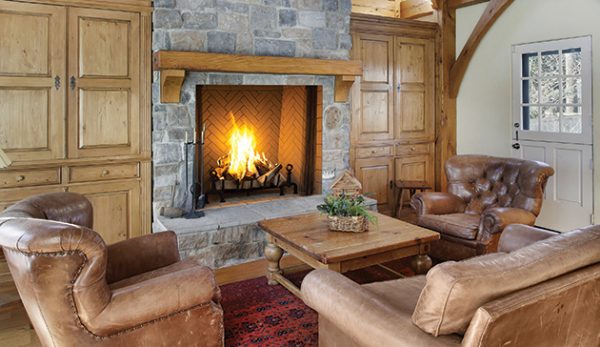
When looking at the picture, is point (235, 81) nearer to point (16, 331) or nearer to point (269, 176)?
point (269, 176)

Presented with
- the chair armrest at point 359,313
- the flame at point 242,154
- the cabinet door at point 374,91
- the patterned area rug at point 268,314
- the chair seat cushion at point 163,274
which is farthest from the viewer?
the cabinet door at point 374,91

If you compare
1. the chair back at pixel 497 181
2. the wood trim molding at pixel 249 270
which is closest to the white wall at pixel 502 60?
the chair back at pixel 497 181

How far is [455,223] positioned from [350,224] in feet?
3.61

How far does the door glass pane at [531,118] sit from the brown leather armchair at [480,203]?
1.43 meters

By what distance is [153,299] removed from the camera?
207 centimetres

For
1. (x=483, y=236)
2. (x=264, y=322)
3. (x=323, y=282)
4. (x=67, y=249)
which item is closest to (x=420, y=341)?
(x=323, y=282)

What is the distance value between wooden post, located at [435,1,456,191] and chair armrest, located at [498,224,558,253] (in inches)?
131

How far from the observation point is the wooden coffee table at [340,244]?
2846 mm

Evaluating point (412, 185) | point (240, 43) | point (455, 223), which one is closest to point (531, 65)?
point (412, 185)

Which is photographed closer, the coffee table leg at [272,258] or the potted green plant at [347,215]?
the potted green plant at [347,215]

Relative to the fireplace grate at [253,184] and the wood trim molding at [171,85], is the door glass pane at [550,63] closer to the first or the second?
the fireplace grate at [253,184]

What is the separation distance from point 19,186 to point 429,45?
15.6ft

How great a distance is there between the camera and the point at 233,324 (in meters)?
2.85

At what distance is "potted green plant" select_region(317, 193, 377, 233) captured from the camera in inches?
125
